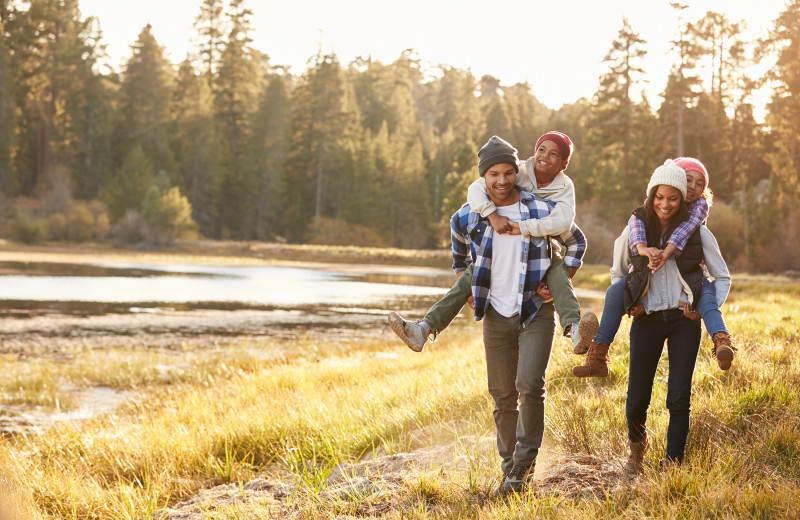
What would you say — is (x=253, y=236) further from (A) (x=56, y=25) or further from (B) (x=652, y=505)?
(B) (x=652, y=505)

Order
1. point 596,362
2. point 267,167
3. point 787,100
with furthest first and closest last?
point 267,167, point 787,100, point 596,362

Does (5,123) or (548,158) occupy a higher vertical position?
(5,123)

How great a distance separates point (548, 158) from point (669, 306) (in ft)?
3.33

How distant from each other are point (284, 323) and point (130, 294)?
8877mm

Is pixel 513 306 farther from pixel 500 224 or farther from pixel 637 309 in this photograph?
pixel 637 309

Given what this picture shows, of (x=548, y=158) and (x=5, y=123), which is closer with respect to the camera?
(x=548, y=158)

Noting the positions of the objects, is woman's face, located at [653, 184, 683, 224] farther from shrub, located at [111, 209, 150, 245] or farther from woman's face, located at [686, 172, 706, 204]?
shrub, located at [111, 209, 150, 245]

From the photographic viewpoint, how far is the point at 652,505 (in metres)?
3.41

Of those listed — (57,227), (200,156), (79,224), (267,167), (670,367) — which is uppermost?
(200,156)

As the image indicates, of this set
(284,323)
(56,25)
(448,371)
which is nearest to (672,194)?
(448,371)

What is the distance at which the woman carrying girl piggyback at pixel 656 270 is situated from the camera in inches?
151

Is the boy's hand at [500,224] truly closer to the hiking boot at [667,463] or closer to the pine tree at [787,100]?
the hiking boot at [667,463]

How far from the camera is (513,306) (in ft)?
13.0

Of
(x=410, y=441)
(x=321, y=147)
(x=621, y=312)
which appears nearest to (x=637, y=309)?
(x=621, y=312)
